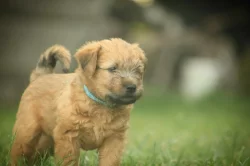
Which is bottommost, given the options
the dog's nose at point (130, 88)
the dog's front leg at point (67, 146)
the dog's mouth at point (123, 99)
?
the dog's front leg at point (67, 146)

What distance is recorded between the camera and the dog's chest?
4.29 meters

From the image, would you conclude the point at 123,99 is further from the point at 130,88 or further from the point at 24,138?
the point at 24,138

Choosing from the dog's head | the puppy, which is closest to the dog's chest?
the puppy

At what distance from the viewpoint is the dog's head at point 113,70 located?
415 cm

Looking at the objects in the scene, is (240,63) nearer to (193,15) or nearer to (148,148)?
(193,15)

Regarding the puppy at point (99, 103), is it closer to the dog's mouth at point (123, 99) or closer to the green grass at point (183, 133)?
the dog's mouth at point (123, 99)

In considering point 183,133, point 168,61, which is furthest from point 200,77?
point 183,133

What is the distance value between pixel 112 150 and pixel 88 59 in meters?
0.85

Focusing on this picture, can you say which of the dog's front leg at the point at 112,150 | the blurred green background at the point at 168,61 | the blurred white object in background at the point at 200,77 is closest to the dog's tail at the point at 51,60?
the blurred green background at the point at 168,61

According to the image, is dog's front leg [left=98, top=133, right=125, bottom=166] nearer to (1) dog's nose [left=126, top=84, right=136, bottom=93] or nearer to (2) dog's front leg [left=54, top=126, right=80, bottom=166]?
(2) dog's front leg [left=54, top=126, right=80, bottom=166]

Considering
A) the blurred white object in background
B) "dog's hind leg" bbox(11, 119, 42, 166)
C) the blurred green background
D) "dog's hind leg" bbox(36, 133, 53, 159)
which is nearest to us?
"dog's hind leg" bbox(11, 119, 42, 166)

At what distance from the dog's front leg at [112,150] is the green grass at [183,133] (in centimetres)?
49

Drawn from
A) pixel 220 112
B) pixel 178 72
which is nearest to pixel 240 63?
pixel 178 72

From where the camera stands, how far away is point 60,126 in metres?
4.35
